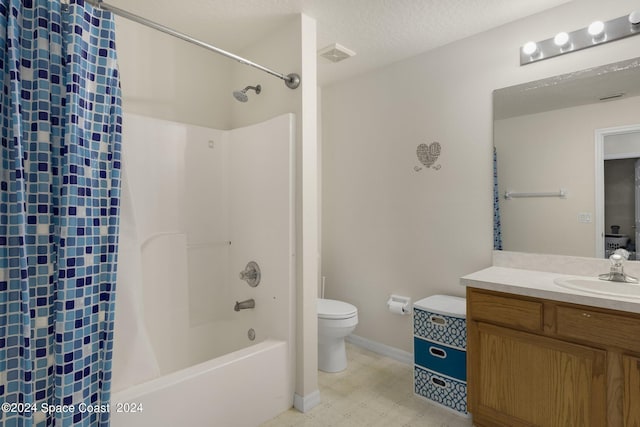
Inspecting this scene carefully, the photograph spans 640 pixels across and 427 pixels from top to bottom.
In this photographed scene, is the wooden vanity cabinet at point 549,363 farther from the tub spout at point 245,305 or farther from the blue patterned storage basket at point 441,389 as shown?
the tub spout at point 245,305

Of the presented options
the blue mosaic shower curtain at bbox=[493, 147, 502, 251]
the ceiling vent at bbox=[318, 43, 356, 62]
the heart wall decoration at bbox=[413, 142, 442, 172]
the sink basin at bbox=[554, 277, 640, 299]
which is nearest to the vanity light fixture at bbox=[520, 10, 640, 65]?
the blue mosaic shower curtain at bbox=[493, 147, 502, 251]

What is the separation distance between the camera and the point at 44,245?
3.85 feet

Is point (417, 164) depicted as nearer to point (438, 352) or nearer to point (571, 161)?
point (571, 161)

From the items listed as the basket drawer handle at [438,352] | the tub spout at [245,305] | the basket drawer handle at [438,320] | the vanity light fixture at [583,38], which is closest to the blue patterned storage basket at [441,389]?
the basket drawer handle at [438,352]


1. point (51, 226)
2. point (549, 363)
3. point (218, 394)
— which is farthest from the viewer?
point (218, 394)

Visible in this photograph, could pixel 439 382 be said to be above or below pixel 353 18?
below

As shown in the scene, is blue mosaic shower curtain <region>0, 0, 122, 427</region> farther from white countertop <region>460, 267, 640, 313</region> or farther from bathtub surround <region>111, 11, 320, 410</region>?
white countertop <region>460, 267, 640, 313</region>

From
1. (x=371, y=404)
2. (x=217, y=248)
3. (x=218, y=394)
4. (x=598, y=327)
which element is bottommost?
(x=371, y=404)

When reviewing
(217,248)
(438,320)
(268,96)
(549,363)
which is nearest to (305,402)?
(438,320)

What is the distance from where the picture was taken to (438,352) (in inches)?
85.5

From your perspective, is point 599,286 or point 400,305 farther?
point 400,305

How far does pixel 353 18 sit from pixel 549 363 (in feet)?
7.63

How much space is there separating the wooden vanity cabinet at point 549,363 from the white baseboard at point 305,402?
95 cm

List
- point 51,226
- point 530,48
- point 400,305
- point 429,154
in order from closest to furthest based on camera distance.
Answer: point 51,226 < point 530,48 < point 429,154 < point 400,305
